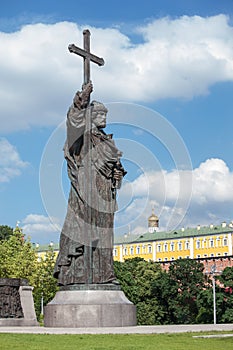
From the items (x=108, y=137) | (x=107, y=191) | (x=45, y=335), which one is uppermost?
(x=108, y=137)

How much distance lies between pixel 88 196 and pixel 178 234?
316ft

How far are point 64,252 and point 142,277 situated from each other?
47.7m

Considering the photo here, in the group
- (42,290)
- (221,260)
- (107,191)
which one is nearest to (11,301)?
(107,191)

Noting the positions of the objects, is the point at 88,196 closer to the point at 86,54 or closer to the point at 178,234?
the point at 86,54

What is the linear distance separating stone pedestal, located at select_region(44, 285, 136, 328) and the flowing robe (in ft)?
1.66

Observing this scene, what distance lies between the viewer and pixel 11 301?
20562mm

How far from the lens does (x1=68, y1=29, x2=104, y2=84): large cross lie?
19247 mm

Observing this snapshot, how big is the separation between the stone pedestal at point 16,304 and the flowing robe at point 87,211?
276 cm

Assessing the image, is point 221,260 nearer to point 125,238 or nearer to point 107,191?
A: point 125,238

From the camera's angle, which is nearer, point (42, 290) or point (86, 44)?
point (86, 44)

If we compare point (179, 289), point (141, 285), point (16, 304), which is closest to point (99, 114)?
point (16, 304)

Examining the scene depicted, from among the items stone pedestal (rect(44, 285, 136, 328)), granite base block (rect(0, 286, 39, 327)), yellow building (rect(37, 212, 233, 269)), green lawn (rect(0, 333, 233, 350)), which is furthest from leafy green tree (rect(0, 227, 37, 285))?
yellow building (rect(37, 212, 233, 269))

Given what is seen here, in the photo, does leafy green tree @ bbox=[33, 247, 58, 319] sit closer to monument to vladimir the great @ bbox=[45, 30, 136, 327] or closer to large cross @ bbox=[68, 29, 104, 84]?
monument to vladimir the great @ bbox=[45, 30, 136, 327]

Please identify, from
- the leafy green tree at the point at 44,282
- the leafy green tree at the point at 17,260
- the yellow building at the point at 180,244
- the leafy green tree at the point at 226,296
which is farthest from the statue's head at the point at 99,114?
the yellow building at the point at 180,244
